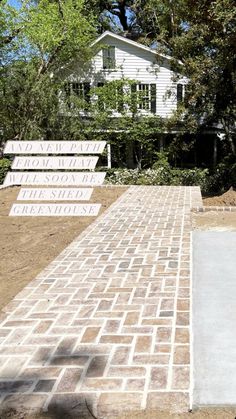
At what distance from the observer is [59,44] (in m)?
18.8

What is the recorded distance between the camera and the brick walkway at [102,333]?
234 cm

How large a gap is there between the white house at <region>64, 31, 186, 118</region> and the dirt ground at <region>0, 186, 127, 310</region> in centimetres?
1236

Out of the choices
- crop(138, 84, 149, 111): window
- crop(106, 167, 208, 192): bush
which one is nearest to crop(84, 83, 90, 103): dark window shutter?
crop(138, 84, 149, 111): window

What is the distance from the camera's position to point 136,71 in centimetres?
2067

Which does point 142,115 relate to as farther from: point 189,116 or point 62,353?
point 62,353

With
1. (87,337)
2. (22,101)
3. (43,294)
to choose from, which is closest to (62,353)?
(87,337)

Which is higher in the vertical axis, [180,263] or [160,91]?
[160,91]

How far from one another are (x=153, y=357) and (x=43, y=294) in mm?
1561

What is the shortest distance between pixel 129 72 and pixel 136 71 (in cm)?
36

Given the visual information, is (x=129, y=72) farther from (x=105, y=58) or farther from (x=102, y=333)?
(x=102, y=333)

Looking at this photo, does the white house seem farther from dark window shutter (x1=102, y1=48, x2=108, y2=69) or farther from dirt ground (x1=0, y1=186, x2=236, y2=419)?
dirt ground (x1=0, y1=186, x2=236, y2=419)

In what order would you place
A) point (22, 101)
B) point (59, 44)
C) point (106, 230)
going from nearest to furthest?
1. point (106, 230)
2. point (22, 101)
3. point (59, 44)

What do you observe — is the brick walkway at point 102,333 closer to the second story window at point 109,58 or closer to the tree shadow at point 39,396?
the tree shadow at point 39,396

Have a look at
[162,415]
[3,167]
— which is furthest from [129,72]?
[162,415]
